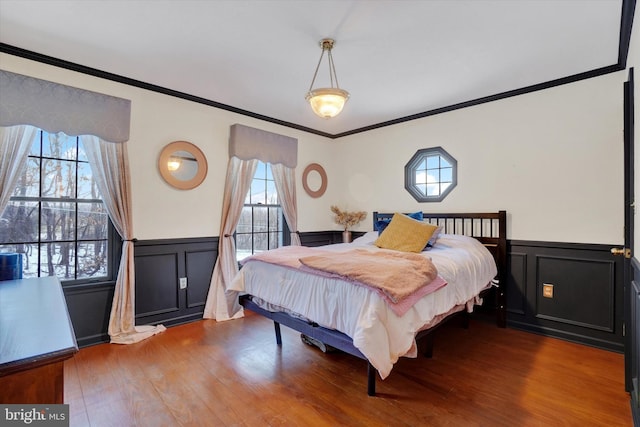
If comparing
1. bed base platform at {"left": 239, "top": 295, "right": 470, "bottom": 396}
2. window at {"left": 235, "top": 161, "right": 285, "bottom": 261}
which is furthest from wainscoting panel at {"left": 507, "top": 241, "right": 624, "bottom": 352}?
window at {"left": 235, "top": 161, "right": 285, "bottom": 261}

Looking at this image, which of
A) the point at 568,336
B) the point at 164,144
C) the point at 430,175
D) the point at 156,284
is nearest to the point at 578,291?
the point at 568,336

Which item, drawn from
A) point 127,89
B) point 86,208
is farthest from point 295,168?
point 86,208

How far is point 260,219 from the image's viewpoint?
4332 mm

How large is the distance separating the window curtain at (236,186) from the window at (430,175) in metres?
1.77

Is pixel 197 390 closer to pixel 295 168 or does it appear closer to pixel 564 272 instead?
pixel 295 168

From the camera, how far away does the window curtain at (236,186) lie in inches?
144

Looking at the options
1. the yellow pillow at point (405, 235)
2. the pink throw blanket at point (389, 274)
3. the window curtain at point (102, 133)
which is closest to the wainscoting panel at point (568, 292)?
the yellow pillow at point (405, 235)

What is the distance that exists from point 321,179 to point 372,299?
134 inches

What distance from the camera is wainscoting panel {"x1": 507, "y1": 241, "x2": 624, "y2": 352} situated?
9.26 ft

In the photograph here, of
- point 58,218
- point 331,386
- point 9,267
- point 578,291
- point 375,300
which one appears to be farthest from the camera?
point 578,291

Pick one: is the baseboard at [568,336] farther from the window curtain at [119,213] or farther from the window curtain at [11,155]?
the window curtain at [11,155]

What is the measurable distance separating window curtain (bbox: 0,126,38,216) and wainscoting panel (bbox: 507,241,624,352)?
4722 millimetres

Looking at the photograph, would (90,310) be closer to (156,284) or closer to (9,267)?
(156,284)

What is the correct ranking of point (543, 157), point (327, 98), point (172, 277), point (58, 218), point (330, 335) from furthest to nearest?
point (172, 277) < point (543, 157) < point (58, 218) < point (327, 98) < point (330, 335)
